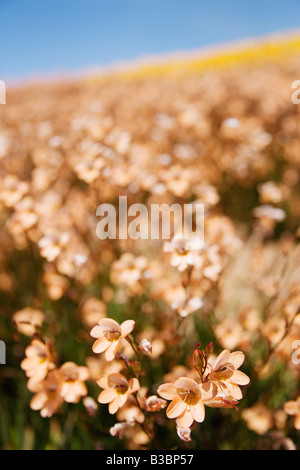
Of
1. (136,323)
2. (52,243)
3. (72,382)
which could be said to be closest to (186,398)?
(72,382)

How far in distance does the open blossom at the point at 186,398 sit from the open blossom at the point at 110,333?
0.62 ft

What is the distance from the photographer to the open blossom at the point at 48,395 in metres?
1.30

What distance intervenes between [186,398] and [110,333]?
0.31 metres

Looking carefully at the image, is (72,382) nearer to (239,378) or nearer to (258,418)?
(239,378)

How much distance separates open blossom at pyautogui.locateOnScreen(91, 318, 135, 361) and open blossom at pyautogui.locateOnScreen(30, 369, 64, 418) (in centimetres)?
29

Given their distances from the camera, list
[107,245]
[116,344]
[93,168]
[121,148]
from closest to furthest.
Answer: [116,344]
[93,168]
[121,148]
[107,245]

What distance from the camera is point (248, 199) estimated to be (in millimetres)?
3924

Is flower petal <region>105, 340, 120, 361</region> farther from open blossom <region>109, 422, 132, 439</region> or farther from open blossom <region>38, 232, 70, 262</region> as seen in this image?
open blossom <region>38, 232, 70, 262</region>

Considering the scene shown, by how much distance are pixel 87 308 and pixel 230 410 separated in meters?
0.98

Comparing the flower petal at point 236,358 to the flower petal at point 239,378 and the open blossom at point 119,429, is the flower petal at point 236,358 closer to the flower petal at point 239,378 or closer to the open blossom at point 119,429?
the flower petal at point 239,378

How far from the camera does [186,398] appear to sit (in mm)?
1030

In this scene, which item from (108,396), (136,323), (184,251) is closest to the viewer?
(108,396)

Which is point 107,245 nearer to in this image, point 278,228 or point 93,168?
point 93,168
